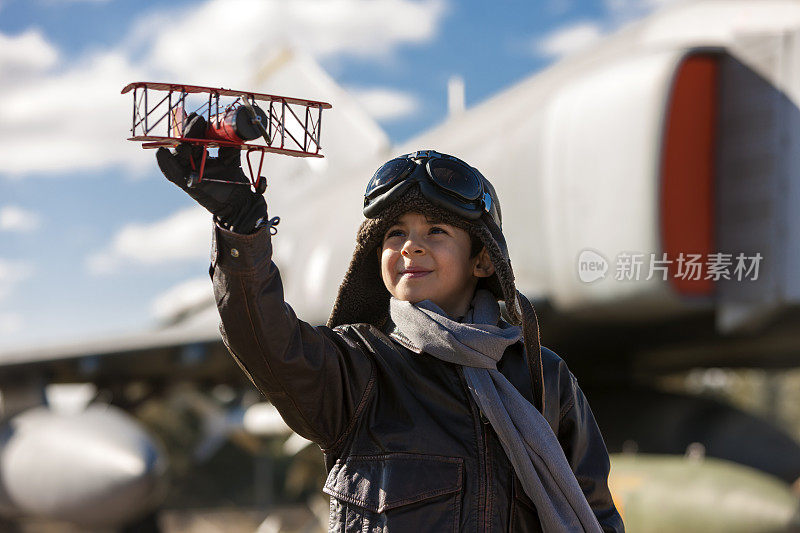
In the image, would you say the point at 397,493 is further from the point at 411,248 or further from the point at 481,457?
the point at 411,248

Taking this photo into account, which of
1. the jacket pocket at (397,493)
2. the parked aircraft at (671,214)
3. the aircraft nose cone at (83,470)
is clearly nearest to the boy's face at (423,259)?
the jacket pocket at (397,493)

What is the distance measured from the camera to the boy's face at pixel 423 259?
178 centimetres

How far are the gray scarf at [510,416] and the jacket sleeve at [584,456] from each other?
149mm

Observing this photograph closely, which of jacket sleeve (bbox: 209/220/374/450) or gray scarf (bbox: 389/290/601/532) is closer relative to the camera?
jacket sleeve (bbox: 209/220/374/450)

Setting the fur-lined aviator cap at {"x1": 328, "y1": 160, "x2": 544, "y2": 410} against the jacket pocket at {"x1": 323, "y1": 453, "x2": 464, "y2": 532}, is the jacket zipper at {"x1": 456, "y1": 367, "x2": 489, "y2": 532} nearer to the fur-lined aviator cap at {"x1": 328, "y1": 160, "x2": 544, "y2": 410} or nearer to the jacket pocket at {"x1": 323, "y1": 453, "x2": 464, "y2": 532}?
the jacket pocket at {"x1": 323, "y1": 453, "x2": 464, "y2": 532}

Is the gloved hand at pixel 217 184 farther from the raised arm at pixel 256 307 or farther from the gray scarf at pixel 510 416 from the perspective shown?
the gray scarf at pixel 510 416

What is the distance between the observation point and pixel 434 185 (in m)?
1.75

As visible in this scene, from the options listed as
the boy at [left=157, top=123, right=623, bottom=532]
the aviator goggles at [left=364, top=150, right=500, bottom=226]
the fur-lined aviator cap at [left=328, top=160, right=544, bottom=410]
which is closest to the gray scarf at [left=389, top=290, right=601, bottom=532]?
the boy at [left=157, top=123, right=623, bottom=532]

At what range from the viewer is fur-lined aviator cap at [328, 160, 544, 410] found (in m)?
1.76

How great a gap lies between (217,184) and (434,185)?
0.52 metres

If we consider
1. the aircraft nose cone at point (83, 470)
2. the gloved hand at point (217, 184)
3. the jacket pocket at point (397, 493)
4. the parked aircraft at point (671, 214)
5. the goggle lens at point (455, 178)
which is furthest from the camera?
the aircraft nose cone at point (83, 470)

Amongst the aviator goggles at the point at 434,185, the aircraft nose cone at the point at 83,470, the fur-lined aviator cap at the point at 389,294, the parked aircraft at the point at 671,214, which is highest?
the parked aircraft at the point at 671,214

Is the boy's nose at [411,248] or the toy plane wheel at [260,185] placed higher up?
the toy plane wheel at [260,185]

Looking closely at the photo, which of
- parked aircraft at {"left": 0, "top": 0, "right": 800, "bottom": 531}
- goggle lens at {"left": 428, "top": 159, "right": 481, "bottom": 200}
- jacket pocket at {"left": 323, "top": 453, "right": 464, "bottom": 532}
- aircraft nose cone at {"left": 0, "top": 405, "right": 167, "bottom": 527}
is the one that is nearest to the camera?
jacket pocket at {"left": 323, "top": 453, "right": 464, "bottom": 532}
